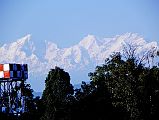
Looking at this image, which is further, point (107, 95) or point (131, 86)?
point (107, 95)

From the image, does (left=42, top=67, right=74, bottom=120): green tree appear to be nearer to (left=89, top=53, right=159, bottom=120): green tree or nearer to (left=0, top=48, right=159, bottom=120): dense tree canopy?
(left=0, top=48, right=159, bottom=120): dense tree canopy

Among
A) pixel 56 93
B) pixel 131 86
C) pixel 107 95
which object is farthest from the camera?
pixel 107 95

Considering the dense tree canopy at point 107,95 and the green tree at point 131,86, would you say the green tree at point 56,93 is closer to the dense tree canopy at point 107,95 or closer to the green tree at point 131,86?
the dense tree canopy at point 107,95

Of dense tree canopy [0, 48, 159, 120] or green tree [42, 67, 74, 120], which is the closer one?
dense tree canopy [0, 48, 159, 120]

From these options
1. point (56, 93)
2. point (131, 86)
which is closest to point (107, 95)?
point (56, 93)

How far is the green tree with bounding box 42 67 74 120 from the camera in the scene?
61.0 meters

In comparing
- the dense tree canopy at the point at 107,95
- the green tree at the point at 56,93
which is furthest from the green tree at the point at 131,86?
the green tree at the point at 56,93

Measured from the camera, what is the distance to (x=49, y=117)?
5984cm

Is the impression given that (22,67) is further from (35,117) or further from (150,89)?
(150,89)

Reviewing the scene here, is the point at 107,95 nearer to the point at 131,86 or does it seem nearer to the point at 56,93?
the point at 56,93

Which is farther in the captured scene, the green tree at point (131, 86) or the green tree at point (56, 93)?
the green tree at point (56, 93)

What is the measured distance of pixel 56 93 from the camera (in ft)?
213

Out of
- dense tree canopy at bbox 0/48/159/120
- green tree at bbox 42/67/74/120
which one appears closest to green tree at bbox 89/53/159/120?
dense tree canopy at bbox 0/48/159/120

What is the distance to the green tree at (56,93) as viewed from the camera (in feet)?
200
